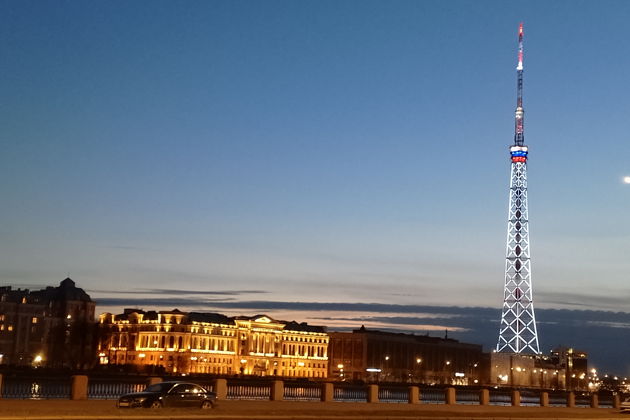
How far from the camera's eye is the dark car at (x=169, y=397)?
43844 millimetres

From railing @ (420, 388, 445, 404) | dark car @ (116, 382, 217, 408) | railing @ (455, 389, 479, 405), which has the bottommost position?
railing @ (455, 389, 479, 405)

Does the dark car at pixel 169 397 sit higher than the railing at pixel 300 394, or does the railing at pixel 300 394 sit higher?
the dark car at pixel 169 397

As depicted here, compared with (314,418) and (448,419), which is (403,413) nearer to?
(448,419)

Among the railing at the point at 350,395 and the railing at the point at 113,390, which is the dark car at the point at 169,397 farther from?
the railing at the point at 350,395

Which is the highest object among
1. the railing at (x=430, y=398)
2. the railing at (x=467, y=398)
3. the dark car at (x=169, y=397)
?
the dark car at (x=169, y=397)

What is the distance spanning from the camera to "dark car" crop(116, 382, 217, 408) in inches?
1726

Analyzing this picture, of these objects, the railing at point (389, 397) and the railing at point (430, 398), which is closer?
the railing at point (430, 398)

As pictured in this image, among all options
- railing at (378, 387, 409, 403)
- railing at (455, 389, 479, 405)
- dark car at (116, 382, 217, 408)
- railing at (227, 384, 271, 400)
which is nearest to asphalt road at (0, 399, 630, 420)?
dark car at (116, 382, 217, 408)

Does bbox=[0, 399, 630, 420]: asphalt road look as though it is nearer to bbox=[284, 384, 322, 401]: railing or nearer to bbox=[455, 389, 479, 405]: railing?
bbox=[284, 384, 322, 401]: railing

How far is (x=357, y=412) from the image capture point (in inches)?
1794

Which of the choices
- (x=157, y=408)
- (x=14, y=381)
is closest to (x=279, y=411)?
(x=157, y=408)

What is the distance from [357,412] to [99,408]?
42.8 ft

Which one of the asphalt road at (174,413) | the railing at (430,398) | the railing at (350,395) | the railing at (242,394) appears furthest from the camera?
the railing at (350,395)

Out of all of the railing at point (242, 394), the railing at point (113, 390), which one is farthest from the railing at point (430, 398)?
the railing at point (113, 390)
